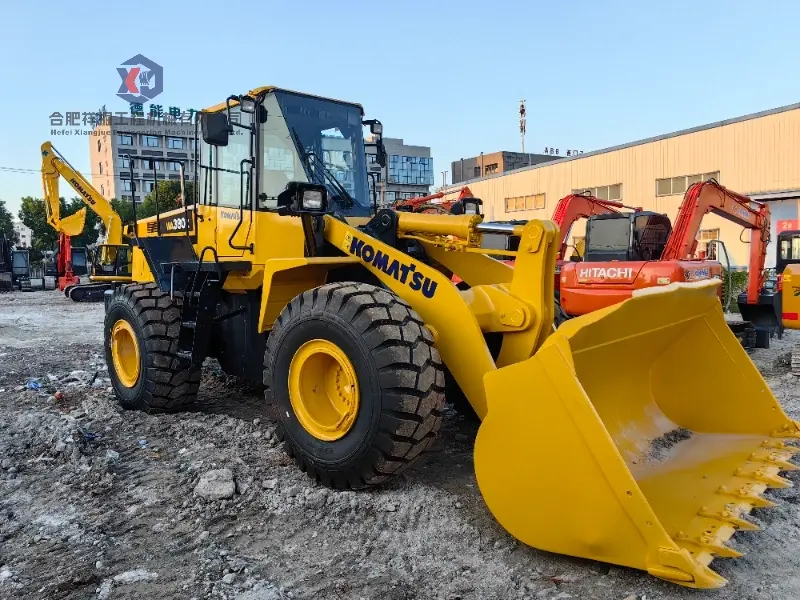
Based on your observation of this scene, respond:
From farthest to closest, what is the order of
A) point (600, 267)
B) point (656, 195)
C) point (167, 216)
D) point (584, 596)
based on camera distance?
point (656, 195) < point (600, 267) < point (167, 216) < point (584, 596)

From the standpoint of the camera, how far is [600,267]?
31.3 feet

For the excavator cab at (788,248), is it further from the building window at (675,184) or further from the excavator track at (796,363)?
the building window at (675,184)

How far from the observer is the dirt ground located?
2771mm

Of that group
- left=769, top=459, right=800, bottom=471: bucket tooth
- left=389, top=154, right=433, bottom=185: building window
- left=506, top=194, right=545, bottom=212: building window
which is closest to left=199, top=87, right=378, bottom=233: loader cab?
left=769, top=459, right=800, bottom=471: bucket tooth

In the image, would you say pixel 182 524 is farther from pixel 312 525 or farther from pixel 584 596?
pixel 584 596

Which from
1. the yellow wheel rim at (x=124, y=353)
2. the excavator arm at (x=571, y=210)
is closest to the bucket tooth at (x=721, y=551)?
the yellow wheel rim at (x=124, y=353)

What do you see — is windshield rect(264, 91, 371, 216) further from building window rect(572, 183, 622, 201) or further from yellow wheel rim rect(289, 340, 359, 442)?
building window rect(572, 183, 622, 201)

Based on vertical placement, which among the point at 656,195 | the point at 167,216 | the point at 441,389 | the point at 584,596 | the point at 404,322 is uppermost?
the point at 656,195

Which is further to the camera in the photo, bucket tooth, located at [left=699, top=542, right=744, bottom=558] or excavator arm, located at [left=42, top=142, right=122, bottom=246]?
excavator arm, located at [left=42, top=142, right=122, bottom=246]


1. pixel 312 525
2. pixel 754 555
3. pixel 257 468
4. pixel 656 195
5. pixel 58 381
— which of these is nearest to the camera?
pixel 754 555

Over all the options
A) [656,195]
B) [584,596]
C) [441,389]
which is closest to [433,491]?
[441,389]

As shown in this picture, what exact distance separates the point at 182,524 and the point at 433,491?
1.40 m

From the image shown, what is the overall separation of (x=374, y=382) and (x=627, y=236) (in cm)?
899

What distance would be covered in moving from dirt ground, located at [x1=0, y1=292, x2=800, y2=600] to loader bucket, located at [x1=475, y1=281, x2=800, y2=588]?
173 mm
